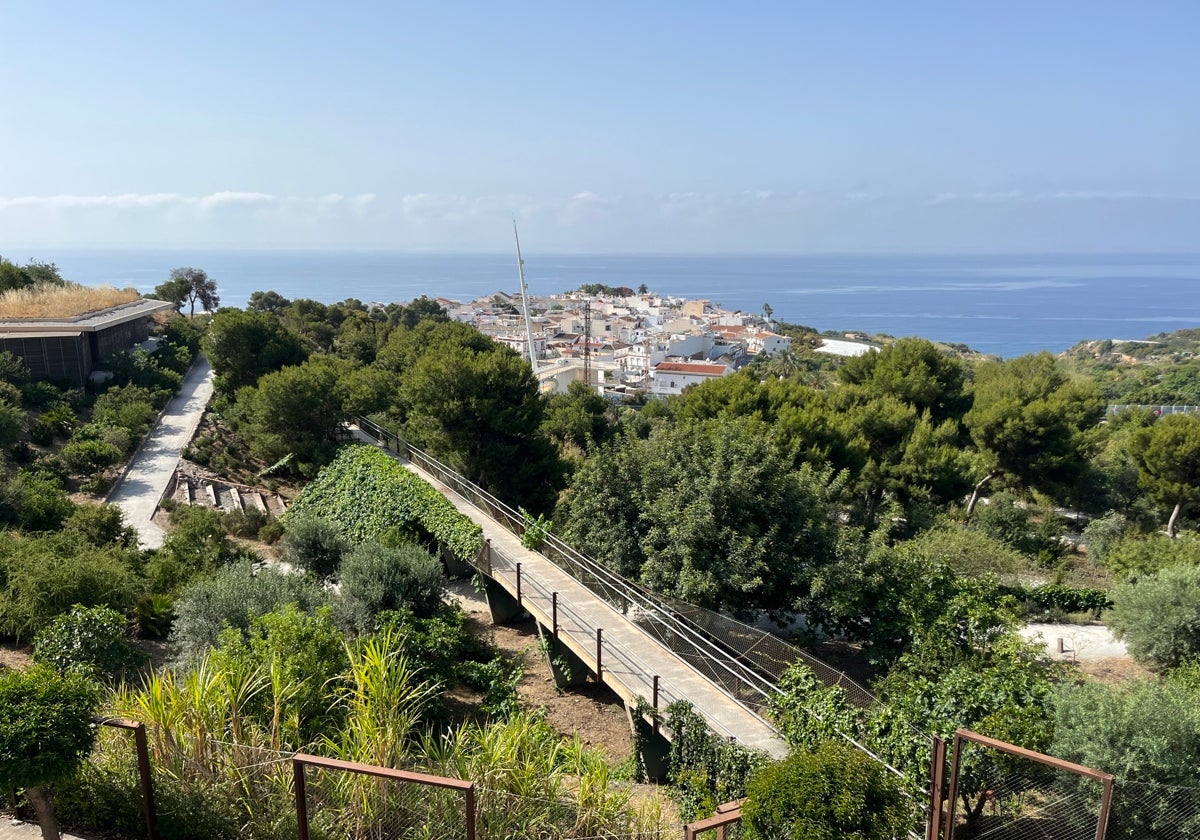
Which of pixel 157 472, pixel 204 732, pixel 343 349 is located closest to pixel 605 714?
pixel 204 732

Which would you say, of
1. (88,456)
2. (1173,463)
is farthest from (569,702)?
(1173,463)

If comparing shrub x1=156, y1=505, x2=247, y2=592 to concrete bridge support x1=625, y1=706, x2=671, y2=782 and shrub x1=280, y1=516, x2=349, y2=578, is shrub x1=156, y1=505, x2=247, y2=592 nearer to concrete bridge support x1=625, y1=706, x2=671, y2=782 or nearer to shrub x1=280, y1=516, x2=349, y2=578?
shrub x1=280, y1=516, x2=349, y2=578

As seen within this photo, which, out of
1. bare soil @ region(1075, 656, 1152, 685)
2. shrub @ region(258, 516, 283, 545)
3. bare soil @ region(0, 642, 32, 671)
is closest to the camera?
bare soil @ region(0, 642, 32, 671)

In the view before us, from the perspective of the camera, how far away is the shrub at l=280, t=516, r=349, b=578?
611 inches

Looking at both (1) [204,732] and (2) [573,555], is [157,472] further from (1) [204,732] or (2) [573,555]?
(1) [204,732]

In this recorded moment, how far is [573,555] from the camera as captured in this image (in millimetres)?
13773

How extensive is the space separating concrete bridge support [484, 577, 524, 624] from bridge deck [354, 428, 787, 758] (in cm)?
80

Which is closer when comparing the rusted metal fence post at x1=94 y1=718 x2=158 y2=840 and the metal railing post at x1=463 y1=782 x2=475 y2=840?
the metal railing post at x1=463 y1=782 x2=475 y2=840

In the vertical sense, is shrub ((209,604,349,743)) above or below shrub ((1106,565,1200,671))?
above

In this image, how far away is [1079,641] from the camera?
14711 mm

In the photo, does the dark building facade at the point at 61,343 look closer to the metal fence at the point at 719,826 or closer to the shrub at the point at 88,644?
the shrub at the point at 88,644

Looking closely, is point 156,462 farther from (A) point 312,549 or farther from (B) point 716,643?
(B) point 716,643

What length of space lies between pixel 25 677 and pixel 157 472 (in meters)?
19.1

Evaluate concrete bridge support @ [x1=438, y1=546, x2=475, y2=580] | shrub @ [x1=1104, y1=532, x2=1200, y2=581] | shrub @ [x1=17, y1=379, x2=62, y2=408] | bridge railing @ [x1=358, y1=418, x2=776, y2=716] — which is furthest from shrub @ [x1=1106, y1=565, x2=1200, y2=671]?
shrub @ [x1=17, y1=379, x2=62, y2=408]
